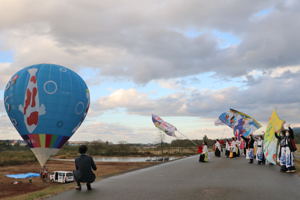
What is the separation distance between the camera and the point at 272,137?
1680 cm

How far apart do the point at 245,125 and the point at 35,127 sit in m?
20.4

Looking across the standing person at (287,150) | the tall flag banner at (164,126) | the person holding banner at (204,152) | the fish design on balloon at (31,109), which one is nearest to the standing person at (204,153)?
the person holding banner at (204,152)

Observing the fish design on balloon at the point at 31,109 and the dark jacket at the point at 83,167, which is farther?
the fish design on balloon at the point at 31,109

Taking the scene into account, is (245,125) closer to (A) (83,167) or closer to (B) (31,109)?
(B) (31,109)

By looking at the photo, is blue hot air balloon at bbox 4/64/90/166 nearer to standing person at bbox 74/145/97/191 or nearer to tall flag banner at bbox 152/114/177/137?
tall flag banner at bbox 152/114/177/137

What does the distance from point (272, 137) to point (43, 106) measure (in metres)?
13.6

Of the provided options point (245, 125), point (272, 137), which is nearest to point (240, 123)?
point (245, 125)

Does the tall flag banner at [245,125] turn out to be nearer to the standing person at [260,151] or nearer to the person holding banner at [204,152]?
the person holding banner at [204,152]

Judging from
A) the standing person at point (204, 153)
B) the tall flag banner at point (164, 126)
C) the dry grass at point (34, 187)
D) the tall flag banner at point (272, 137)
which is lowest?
the dry grass at point (34, 187)

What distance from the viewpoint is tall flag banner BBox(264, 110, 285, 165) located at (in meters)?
16.0

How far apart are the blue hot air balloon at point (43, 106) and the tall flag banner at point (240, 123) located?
1740cm

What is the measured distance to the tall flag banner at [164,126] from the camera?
29453 millimetres

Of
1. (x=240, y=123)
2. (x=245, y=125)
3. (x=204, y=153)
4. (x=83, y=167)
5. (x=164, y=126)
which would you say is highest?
(x=240, y=123)

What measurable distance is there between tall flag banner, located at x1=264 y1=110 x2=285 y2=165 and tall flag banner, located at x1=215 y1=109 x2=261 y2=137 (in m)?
14.8
